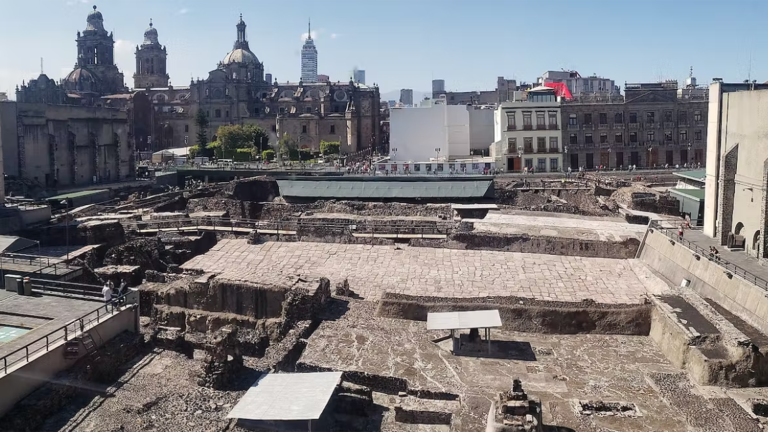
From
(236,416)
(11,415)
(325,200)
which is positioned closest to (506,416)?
(236,416)

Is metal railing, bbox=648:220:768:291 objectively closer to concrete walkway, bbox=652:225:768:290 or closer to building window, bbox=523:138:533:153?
concrete walkway, bbox=652:225:768:290

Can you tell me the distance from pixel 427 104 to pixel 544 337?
4897 cm

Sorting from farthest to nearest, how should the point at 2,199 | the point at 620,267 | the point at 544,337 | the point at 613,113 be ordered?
the point at 613,113 < the point at 2,199 < the point at 620,267 < the point at 544,337

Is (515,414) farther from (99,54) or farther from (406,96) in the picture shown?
(406,96)

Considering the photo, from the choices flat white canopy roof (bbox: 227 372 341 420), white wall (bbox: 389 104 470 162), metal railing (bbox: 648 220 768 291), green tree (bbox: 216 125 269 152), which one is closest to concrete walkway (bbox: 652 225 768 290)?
metal railing (bbox: 648 220 768 291)

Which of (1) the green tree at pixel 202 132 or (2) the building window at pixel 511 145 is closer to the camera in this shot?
(2) the building window at pixel 511 145

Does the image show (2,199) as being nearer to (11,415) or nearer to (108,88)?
(11,415)

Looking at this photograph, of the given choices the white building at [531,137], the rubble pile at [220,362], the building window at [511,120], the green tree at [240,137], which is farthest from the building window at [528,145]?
the rubble pile at [220,362]

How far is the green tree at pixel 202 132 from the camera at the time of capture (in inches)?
2918

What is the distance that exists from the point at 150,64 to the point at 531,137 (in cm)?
6467

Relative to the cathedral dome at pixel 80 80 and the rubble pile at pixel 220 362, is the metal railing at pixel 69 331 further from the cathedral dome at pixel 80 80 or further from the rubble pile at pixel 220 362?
the cathedral dome at pixel 80 80

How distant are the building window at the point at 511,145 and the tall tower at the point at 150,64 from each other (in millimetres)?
61605

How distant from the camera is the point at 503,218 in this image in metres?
37.5

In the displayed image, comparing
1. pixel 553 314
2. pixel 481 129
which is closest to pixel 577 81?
pixel 481 129
